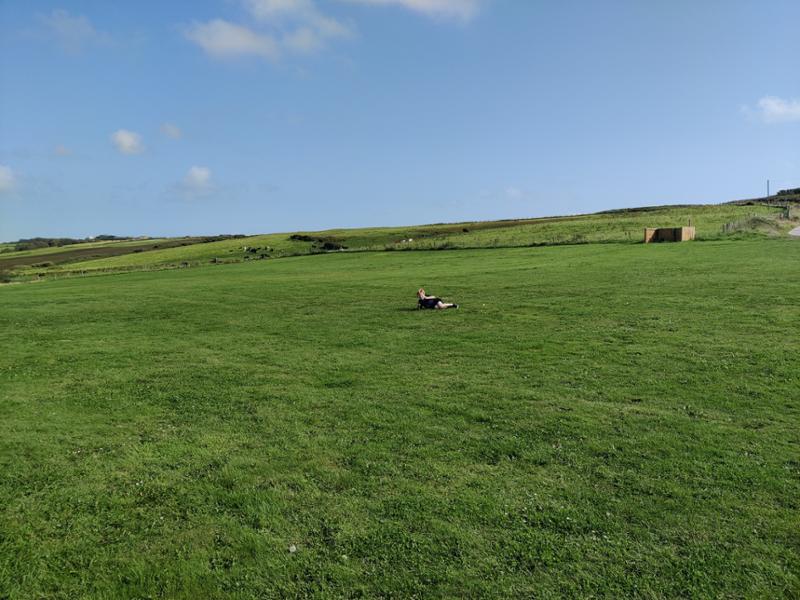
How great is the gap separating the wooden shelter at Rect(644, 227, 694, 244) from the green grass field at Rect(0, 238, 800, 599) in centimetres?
4102

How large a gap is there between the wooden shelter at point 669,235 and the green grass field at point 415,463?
41.0m

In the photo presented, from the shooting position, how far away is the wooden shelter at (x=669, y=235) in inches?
2115

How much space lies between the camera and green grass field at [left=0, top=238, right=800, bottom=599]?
18.4ft

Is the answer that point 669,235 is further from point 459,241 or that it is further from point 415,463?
point 415,463

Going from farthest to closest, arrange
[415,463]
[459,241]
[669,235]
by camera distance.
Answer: [459,241] → [669,235] → [415,463]

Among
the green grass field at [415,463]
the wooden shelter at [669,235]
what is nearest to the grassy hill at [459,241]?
the wooden shelter at [669,235]

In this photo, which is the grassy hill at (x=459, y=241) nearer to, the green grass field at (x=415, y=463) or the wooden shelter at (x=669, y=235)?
the wooden shelter at (x=669, y=235)

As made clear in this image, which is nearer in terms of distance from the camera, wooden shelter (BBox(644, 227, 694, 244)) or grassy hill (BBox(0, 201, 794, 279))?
wooden shelter (BBox(644, 227, 694, 244))

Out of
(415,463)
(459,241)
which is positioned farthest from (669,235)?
(415,463)

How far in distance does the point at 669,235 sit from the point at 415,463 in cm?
5545

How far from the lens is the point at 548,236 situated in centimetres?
7225

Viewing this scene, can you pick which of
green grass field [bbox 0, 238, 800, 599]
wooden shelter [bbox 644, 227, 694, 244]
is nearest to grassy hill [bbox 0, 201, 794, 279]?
wooden shelter [bbox 644, 227, 694, 244]

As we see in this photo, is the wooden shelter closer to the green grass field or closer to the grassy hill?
the grassy hill

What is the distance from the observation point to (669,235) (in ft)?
179
